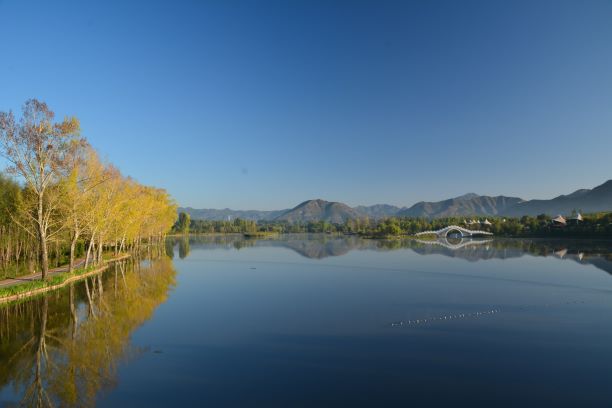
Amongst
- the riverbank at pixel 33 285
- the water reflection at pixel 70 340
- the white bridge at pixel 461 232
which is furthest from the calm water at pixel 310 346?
the white bridge at pixel 461 232

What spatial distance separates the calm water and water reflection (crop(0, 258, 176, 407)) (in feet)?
0.20

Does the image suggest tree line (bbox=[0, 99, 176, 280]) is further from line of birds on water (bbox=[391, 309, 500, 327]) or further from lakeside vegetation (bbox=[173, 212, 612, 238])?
lakeside vegetation (bbox=[173, 212, 612, 238])

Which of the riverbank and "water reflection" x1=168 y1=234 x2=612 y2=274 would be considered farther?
"water reflection" x1=168 y1=234 x2=612 y2=274

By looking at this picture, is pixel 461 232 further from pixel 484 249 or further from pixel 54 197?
pixel 54 197

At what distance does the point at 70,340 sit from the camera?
13.7 meters

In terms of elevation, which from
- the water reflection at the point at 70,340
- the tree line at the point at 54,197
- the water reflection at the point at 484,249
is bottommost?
the water reflection at the point at 484,249

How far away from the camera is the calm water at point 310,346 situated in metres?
9.49

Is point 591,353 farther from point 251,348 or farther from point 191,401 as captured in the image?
point 191,401

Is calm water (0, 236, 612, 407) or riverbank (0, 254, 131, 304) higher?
riverbank (0, 254, 131, 304)

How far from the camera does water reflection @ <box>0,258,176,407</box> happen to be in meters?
9.68

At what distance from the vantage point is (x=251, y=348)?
12.9 metres

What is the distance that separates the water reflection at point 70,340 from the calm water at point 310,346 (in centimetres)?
6

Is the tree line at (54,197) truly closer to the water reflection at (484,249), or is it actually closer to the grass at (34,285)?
the grass at (34,285)

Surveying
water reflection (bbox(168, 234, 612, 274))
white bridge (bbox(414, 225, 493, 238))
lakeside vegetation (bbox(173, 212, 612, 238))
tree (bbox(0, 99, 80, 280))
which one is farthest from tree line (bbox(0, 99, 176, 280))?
white bridge (bbox(414, 225, 493, 238))
